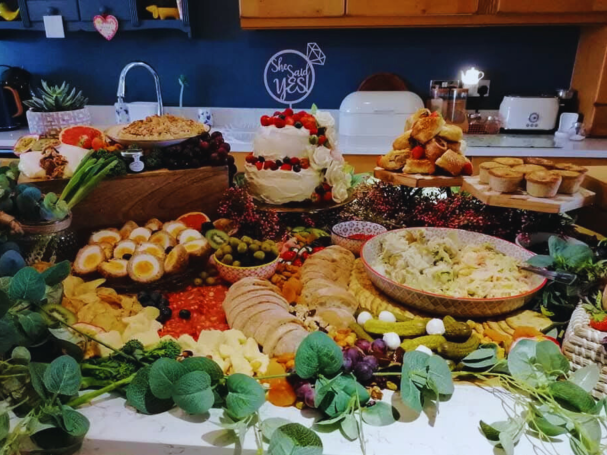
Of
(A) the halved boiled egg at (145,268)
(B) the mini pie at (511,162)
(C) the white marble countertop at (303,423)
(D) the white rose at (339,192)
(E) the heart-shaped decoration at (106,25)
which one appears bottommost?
(C) the white marble countertop at (303,423)

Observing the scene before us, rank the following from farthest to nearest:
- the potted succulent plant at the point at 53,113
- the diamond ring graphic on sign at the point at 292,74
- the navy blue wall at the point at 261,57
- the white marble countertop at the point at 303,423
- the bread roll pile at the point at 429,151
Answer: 1. the diamond ring graphic on sign at the point at 292,74
2. the navy blue wall at the point at 261,57
3. the potted succulent plant at the point at 53,113
4. the bread roll pile at the point at 429,151
5. the white marble countertop at the point at 303,423

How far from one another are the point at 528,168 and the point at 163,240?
112 cm

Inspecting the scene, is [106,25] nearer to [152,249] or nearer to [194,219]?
[194,219]

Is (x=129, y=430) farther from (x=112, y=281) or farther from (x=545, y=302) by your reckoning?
(x=545, y=302)

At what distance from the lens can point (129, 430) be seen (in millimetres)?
812

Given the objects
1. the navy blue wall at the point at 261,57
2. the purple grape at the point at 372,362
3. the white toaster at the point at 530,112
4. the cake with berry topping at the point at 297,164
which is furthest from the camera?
the navy blue wall at the point at 261,57

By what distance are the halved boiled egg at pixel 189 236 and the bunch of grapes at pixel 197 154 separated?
0.96 ft

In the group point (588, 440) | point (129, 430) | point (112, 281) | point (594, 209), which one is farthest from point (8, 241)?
point (594, 209)

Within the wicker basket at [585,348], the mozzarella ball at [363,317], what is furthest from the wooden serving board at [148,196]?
the wicker basket at [585,348]

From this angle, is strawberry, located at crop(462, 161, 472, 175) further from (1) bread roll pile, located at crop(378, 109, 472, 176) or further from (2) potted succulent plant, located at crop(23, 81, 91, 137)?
(2) potted succulent plant, located at crop(23, 81, 91, 137)

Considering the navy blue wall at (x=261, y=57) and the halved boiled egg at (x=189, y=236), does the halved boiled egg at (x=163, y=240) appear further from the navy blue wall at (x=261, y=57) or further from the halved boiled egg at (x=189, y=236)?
the navy blue wall at (x=261, y=57)

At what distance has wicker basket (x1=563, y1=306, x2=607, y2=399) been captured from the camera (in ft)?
2.85

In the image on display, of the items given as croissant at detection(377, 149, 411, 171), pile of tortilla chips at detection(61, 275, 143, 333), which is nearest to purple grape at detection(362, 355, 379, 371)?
pile of tortilla chips at detection(61, 275, 143, 333)

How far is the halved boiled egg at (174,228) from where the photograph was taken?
1.47m
